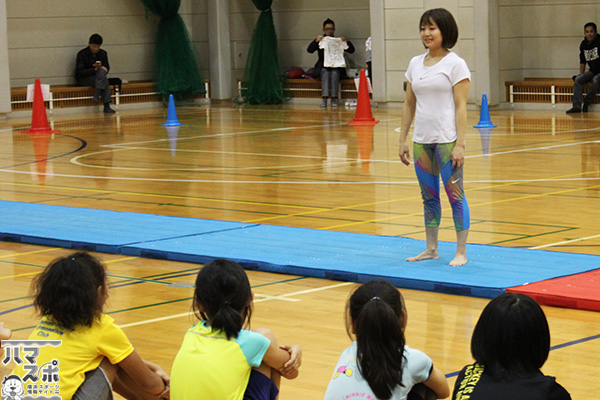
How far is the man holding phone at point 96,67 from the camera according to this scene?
Answer: 19828mm

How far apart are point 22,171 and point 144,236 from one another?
473 centimetres

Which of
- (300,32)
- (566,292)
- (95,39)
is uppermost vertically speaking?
(300,32)

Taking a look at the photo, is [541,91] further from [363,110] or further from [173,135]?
[173,135]

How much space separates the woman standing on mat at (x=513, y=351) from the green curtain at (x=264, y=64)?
1835 cm

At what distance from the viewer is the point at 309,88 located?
69.1 ft

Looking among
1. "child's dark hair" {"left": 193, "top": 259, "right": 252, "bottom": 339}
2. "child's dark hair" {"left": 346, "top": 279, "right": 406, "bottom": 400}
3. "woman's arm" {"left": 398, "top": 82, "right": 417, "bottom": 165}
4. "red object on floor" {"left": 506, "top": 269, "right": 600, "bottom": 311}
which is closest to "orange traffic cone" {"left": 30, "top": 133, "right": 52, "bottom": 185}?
"woman's arm" {"left": 398, "top": 82, "right": 417, "bottom": 165}

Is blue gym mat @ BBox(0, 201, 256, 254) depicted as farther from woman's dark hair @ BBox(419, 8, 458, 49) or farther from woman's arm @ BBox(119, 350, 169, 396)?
woman's arm @ BBox(119, 350, 169, 396)

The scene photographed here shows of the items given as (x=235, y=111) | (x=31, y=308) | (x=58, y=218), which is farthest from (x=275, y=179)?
(x=235, y=111)

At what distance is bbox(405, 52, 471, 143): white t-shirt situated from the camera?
19.1ft

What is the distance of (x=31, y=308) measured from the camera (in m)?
5.49

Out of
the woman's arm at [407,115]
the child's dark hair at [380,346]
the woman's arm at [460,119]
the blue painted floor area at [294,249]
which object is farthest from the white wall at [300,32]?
the child's dark hair at [380,346]

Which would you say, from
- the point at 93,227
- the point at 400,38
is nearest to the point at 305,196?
the point at 93,227

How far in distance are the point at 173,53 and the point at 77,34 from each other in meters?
1.95

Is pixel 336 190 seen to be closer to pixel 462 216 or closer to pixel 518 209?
pixel 518 209
